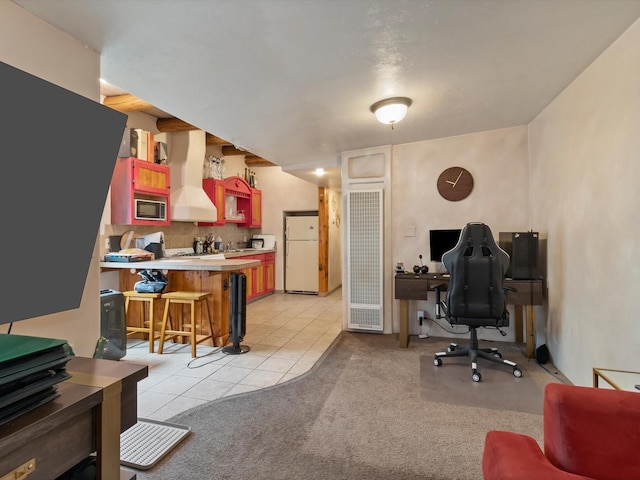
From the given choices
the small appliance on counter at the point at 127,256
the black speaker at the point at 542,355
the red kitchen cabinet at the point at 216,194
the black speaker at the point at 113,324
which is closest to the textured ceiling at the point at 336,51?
the small appliance on counter at the point at 127,256

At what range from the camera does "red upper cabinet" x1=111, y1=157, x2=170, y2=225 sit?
154 inches

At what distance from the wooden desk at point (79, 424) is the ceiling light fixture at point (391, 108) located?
2488mm

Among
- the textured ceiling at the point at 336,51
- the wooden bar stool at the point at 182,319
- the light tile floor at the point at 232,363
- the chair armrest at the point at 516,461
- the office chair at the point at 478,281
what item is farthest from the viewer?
the wooden bar stool at the point at 182,319

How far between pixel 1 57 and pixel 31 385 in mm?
1511

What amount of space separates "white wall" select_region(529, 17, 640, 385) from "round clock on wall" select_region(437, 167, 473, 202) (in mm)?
781

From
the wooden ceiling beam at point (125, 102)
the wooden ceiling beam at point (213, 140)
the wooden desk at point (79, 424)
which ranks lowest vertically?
the wooden desk at point (79, 424)

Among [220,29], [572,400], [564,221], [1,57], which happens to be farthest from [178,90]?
[564,221]

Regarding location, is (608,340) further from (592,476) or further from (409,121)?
(409,121)

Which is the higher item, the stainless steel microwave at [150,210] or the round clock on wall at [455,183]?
the round clock on wall at [455,183]

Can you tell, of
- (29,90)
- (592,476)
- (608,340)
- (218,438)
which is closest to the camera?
(29,90)

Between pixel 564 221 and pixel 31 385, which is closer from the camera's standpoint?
pixel 31 385

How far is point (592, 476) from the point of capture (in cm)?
109

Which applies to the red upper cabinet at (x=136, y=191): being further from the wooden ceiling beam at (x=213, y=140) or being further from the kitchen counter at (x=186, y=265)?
the wooden ceiling beam at (x=213, y=140)

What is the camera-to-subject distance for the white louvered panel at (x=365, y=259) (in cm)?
403
